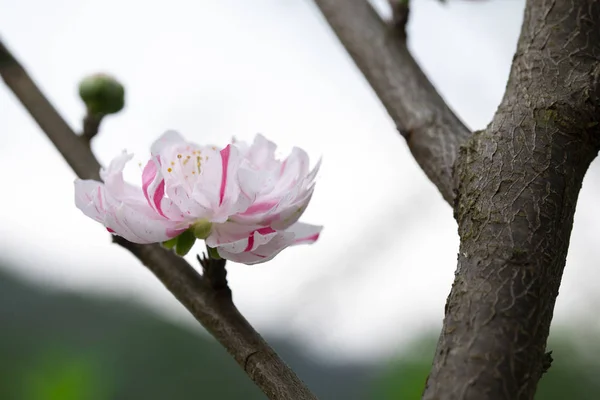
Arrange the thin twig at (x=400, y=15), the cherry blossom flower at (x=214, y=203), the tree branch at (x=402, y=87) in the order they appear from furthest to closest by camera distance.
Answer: the thin twig at (x=400, y=15), the tree branch at (x=402, y=87), the cherry blossom flower at (x=214, y=203)

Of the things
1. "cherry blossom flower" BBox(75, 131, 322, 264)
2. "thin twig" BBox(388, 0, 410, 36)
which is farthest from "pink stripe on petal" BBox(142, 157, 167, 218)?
"thin twig" BBox(388, 0, 410, 36)

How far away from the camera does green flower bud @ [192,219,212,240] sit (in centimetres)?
46

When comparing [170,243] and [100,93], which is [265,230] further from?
[100,93]

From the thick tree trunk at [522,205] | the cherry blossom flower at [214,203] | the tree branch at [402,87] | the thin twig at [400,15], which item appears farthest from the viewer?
the thin twig at [400,15]

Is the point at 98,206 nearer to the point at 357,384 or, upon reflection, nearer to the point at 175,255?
the point at 175,255

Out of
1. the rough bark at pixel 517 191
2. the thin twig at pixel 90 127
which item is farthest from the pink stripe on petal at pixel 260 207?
the thin twig at pixel 90 127

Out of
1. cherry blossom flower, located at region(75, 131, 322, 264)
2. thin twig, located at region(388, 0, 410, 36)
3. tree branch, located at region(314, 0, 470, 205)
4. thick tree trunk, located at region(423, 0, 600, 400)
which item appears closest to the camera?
thick tree trunk, located at region(423, 0, 600, 400)

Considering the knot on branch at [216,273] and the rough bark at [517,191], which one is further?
the knot on branch at [216,273]

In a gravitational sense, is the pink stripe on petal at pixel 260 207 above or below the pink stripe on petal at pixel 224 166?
below

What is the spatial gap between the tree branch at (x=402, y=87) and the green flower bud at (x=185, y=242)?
0.20 meters

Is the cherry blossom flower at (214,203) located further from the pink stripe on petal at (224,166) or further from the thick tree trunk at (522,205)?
the thick tree trunk at (522,205)

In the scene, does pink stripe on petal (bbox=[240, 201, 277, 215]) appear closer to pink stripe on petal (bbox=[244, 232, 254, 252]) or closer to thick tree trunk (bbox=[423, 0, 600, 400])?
pink stripe on petal (bbox=[244, 232, 254, 252])

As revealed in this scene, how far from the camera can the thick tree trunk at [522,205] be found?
0.34 metres

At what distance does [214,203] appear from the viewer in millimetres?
451
